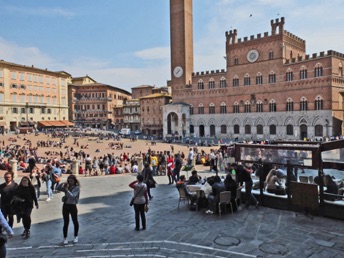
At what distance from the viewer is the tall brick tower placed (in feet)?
171

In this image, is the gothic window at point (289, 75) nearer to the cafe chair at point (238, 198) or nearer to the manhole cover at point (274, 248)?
the cafe chair at point (238, 198)

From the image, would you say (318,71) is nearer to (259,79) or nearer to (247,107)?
(259,79)

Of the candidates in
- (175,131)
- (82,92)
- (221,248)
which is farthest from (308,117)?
(82,92)

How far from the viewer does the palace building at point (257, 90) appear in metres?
36.5

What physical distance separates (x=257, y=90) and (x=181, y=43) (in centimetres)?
1773

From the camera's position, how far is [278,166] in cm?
830

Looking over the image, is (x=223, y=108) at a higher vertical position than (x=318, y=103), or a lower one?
higher

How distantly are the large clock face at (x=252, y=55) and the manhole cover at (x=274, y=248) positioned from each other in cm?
4096

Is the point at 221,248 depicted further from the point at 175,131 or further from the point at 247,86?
the point at 175,131

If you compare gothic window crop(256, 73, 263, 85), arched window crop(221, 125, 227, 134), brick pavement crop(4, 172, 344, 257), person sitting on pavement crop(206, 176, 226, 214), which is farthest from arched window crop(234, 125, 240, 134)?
person sitting on pavement crop(206, 176, 226, 214)

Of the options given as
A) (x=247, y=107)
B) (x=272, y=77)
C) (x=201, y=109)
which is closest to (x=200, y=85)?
(x=201, y=109)

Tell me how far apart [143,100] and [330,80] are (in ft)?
121

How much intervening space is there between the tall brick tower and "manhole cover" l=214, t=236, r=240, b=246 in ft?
155

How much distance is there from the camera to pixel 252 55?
43562mm
